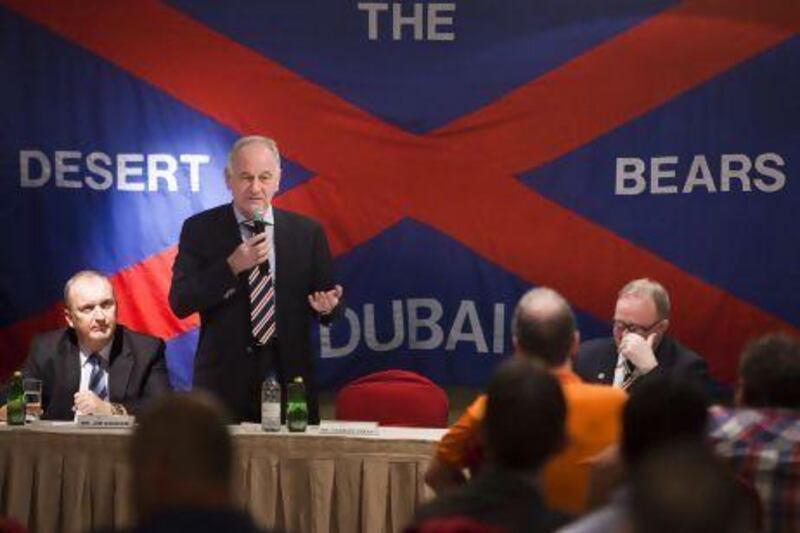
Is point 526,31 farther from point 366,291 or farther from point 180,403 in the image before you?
point 180,403

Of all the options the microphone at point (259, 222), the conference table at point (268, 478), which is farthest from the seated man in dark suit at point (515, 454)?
the microphone at point (259, 222)

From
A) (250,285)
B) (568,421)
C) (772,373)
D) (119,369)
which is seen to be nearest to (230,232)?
(250,285)

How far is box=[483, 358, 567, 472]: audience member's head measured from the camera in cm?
299

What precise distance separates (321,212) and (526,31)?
1.09 m

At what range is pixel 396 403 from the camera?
559cm

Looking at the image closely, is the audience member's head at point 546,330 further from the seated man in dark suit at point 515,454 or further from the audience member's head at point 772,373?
the seated man in dark suit at point 515,454

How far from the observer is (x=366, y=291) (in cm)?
655

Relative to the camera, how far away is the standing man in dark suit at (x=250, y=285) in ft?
18.8

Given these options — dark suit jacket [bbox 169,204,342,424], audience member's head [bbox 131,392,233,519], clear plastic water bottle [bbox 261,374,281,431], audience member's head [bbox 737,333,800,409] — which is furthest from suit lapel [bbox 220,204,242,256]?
audience member's head [bbox 131,392,233,519]

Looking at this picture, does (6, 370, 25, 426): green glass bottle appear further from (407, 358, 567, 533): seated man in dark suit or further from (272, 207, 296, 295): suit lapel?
(407, 358, 567, 533): seated man in dark suit

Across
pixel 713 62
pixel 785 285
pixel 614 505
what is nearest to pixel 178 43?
pixel 713 62

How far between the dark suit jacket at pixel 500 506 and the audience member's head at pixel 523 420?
0.04 m

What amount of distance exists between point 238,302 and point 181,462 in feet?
11.3

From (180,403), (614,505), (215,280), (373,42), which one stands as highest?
(373,42)
